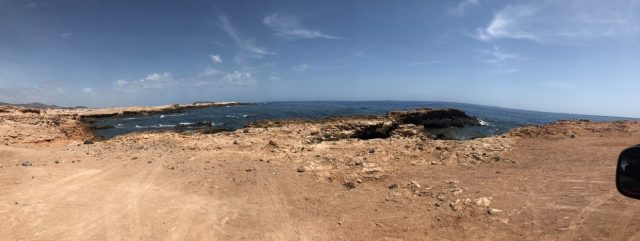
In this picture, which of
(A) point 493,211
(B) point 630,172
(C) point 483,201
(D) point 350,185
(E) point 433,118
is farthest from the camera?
(E) point 433,118

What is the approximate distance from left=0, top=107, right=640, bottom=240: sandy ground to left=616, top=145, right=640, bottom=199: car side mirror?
3.77 m

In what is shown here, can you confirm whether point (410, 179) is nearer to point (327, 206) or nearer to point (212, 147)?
point (327, 206)

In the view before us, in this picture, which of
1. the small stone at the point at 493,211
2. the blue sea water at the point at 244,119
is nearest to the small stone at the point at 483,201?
the small stone at the point at 493,211

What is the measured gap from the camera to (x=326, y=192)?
10.3 meters

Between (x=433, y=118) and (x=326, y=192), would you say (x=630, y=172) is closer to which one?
(x=326, y=192)

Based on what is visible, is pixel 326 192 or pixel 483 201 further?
pixel 326 192

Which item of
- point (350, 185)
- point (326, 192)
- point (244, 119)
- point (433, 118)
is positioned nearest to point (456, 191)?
point (350, 185)

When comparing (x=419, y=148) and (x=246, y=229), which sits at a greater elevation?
(x=419, y=148)

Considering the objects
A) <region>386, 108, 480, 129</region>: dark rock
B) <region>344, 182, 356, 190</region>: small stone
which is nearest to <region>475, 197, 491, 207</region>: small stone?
<region>344, 182, 356, 190</region>: small stone

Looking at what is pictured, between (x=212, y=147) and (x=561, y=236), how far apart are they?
1362cm

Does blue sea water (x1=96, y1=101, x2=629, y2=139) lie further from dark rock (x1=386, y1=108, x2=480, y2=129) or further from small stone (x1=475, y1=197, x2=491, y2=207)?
small stone (x1=475, y1=197, x2=491, y2=207)

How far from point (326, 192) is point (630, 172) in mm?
7449

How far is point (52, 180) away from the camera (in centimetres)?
1148


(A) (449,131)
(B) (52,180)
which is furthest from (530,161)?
(A) (449,131)
